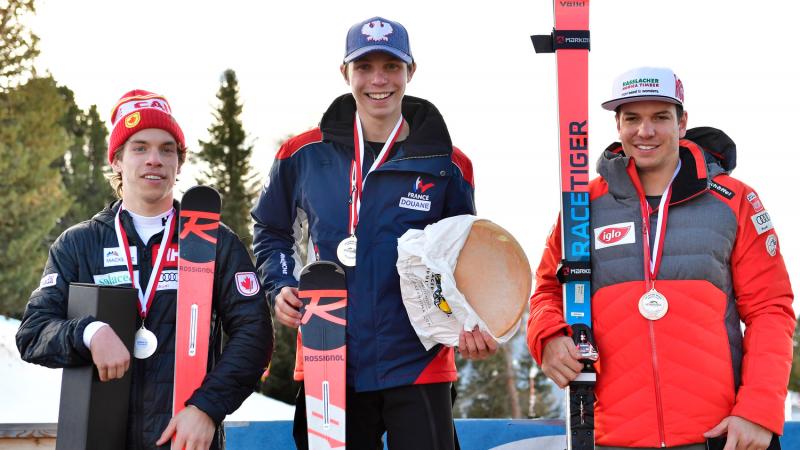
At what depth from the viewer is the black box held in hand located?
118 inches

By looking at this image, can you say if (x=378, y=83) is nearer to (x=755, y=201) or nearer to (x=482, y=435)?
(x=755, y=201)

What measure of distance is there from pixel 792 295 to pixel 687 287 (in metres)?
0.40

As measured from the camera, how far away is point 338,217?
341 cm

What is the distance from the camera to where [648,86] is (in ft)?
11.0

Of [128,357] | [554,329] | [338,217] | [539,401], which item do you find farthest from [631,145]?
[539,401]

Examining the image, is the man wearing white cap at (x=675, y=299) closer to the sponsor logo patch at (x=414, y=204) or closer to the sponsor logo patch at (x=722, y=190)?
the sponsor logo patch at (x=722, y=190)

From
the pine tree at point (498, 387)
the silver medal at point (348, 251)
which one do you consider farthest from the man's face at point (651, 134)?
the pine tree at point (498, 387)

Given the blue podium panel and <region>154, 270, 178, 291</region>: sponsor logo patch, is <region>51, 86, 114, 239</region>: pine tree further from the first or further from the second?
<region>154, 270, 178, 291</region>: sponsor logo patch

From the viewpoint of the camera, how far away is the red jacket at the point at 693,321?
3146 millimetres

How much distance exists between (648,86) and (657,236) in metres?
0.55

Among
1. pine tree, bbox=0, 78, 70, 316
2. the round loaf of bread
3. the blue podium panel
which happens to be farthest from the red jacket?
pine tree, bbox=0, 78, 70, 316

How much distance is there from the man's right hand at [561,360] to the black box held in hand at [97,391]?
1.49 meters

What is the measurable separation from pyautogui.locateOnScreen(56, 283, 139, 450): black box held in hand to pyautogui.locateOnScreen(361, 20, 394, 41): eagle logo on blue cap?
127cm

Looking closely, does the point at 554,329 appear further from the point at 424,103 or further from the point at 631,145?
the point at 424,103
